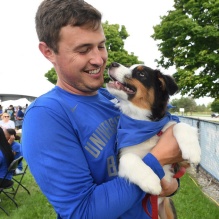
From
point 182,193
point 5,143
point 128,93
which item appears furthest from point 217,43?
point 128,93

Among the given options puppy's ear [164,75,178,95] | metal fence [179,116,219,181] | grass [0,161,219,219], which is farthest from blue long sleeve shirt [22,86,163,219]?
metal fence [179,116,219,181]

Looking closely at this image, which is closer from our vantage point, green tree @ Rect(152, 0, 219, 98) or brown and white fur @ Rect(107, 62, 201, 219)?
brown and white fur @ Rect(107, 62, 201, 219)

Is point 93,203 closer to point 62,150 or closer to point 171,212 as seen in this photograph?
point 62,150

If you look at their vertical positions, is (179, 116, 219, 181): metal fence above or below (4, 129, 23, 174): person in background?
below

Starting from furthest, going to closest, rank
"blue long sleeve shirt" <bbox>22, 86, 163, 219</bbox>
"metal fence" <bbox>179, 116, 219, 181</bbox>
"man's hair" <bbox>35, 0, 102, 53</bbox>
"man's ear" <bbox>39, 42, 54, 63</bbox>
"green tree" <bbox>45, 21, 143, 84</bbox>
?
1. "green tree" <bbox>45, 21, 143, 84</bbox>
2. "metal fence" <bbox>179, 116, 219, 181</bbox>
3. "man's ear" <bbox>39, 42, 54, 63</bbox>
4. "man's hair" <bbox>35, 0, 102, 53</bbox>
5. "blue long sleeve shirt" <bbox>22, 86, 163, 219</bbox>

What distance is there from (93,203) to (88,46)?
0.88 metres

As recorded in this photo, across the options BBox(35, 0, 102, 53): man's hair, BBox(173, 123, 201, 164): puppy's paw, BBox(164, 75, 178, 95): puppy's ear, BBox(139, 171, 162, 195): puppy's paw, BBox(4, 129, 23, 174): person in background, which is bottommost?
BBox(4, 129, 23, 174): person in background

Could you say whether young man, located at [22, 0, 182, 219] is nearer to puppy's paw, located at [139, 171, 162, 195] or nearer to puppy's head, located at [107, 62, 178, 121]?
puppy's paw, located at [139, 171, 162, 195]

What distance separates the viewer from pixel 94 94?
2.07m

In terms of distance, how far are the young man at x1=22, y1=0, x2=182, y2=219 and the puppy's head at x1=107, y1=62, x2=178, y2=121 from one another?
536mm

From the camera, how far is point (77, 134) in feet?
5.65

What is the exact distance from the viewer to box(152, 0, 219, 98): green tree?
63.3 feet

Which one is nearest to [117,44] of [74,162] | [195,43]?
[195,43]

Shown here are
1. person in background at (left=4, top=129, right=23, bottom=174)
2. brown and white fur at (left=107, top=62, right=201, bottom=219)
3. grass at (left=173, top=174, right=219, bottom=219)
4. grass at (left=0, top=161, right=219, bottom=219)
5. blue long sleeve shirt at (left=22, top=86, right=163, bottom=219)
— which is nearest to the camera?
blue long sleeve shirt at (left=22, top=86, right=163, bottom=219)
